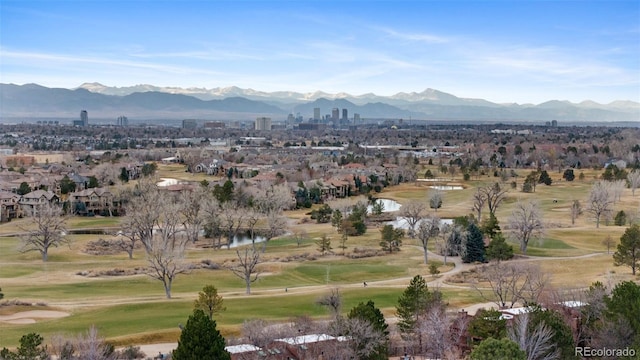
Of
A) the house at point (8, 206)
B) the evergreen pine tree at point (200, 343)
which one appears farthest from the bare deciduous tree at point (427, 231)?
the house at point (8, 206)

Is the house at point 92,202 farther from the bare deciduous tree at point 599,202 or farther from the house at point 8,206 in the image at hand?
the bare deciduous tree at point 599,202

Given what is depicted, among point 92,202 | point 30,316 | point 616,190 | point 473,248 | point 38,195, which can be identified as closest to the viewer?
point 30,316

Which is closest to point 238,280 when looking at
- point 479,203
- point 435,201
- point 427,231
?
point 427,231

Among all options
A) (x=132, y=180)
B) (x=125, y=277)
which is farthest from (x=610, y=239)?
(x=132, y=180)

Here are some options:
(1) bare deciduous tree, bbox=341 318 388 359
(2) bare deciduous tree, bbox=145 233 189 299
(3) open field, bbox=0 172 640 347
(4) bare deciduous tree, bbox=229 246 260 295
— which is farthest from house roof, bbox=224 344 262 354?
(4) bare deciduous tree, bbox=229 246 260 295

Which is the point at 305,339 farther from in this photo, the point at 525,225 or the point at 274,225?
the point at 274,225

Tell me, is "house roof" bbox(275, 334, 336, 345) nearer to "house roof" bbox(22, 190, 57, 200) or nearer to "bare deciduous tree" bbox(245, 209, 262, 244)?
"bare deciduous tree" bbox(245, 209, 262, 244)

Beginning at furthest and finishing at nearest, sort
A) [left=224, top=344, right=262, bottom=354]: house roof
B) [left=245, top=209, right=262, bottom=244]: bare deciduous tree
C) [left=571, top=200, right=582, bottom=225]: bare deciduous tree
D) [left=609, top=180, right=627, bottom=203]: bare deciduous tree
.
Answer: [left=609, top=180, right=627, bottom=203]: bare deciduous tree < [left=571, top=200, right=582, bottom=225]: bare deciduous tree < [left=245, top=209, right=262, bottom=244]: bare deciduous tree < [left=224, top=344, right=262, bottom=354]: house roof
